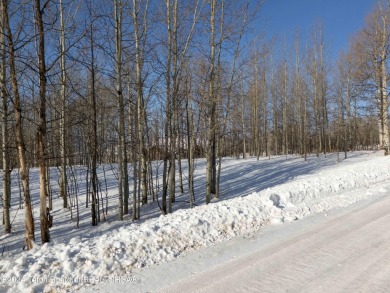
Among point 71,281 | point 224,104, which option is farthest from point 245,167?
point 71,281

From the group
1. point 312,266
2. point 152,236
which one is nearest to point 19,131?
point 152,236

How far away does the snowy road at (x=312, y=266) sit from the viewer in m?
3.25

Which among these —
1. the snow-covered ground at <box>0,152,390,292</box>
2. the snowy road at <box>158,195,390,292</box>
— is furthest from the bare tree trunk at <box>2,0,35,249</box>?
the snowy road at <box>158,195,390,292</box>

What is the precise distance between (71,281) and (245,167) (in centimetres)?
1919

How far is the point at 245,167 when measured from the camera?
2189 centimetres

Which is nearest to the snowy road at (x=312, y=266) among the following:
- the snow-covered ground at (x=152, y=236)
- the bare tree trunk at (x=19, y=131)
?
the snow-covered ground at (x=152, y=236)

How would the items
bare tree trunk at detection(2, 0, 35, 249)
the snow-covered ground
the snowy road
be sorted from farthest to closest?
bare tree trunk at detection(2, 0, 35, 249) → the snow-covered ground → the snowy road

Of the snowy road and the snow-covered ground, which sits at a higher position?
the snow-covered ground

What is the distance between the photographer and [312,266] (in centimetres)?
369

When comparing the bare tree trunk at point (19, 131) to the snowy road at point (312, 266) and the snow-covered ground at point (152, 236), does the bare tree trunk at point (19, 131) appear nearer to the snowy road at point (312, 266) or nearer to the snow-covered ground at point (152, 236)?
the snow-covered ground at point (152, 236)

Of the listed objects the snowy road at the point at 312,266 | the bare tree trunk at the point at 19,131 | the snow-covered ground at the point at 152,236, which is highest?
the bare tree trunk at the point at 19,131

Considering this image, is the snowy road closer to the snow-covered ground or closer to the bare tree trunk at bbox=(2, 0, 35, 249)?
the snow-covered ground

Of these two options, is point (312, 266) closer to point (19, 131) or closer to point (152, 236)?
point (152, 236)

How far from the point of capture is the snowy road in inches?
128
